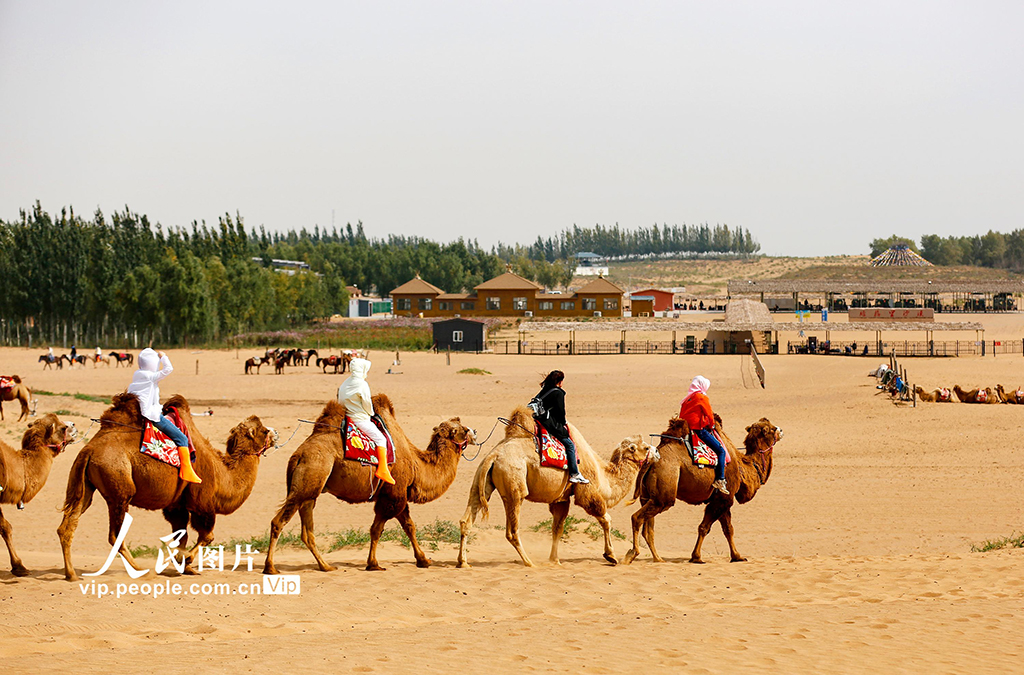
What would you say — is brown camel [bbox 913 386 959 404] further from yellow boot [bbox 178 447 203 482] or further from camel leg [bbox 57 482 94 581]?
camel leg [bbox 57 482 94 581]

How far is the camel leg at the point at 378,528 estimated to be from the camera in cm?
1098

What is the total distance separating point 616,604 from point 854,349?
48059 mm

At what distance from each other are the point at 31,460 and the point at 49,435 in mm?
353

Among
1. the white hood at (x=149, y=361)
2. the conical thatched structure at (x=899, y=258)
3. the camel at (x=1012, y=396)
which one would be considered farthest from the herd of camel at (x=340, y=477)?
the conical thatched structure at (x=899, y=258)

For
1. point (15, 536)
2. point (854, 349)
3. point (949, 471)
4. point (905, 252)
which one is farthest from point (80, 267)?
point (905, 252)

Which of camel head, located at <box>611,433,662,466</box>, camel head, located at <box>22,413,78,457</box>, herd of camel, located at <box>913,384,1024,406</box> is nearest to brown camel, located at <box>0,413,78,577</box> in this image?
camel head, located at <box>22,413,78,457</box>

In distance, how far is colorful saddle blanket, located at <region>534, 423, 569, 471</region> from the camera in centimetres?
1177

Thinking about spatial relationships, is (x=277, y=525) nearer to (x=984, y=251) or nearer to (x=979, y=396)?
(x=979, y=396)

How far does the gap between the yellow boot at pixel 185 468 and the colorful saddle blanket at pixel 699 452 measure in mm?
6211

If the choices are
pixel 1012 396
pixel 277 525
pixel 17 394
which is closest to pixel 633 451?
pixel 277 525

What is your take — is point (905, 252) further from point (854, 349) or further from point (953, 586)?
point (953, 586)

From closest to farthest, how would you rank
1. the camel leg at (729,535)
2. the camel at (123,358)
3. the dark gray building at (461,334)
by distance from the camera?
the camel leg at (729,535) → the camel at (123,358) → the dark gray building at (461,334)

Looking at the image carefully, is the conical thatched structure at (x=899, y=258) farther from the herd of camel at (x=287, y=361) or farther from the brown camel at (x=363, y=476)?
the brown camel at (x=363, y=476)

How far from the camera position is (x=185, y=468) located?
10266mm
